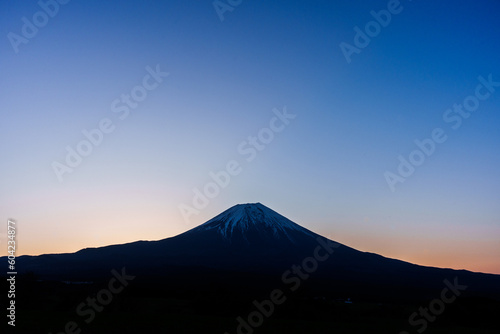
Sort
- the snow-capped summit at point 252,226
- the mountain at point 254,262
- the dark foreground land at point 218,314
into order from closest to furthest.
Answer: the dark foreground land at point 218,314 < the mountain at point 254,262 < the snow-capped summit at point 252,226

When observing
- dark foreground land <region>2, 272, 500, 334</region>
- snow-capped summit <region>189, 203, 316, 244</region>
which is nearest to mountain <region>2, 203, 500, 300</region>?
snow-capped summit <region>189, 203, 316, 244</region>

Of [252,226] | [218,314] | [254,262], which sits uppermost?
[252,226]

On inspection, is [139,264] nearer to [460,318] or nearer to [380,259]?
[380,259]

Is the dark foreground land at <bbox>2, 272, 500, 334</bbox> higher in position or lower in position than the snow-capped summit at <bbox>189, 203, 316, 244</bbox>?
lower

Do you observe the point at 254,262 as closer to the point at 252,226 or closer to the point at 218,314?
the point at 252,226

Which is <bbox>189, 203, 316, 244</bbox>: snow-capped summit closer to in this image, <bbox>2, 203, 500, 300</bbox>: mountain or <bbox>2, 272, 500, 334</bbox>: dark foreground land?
<bbox>2, 203, 500, 300</bbox>: mountain

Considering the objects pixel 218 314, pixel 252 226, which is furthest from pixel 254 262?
pixel 218 314

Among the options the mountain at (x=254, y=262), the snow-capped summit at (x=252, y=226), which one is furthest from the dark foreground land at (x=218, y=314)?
the snow-capped summit at (x=252, y=226)

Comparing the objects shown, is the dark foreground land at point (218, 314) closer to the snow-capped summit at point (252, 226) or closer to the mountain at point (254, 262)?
the mountain at point (254, 262)

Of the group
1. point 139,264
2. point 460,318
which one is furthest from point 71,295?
point 139,264
